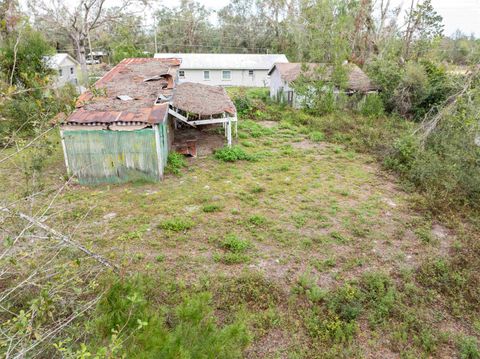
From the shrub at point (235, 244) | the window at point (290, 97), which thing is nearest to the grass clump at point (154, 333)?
the shrub at point (235, 244)

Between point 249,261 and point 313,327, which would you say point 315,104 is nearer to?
point 249,261

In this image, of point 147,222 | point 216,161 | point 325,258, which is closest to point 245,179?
point 216,161

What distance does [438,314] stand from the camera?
17.4 ft

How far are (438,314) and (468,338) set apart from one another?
1.71 feet

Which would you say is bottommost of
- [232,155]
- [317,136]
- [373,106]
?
[232,155]

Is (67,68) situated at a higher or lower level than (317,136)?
higher

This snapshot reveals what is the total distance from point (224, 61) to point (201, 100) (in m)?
16.7

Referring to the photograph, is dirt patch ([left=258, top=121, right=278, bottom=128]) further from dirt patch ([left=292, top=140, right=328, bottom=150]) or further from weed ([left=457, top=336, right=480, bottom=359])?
weed ([left=457, top=336, right=480, bottom=359])

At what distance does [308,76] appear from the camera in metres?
18.6

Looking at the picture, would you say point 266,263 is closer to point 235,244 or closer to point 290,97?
point 235,244

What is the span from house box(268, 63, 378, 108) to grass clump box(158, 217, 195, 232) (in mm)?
13469

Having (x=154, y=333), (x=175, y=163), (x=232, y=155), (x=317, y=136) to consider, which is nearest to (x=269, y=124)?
(x=317, y=136)

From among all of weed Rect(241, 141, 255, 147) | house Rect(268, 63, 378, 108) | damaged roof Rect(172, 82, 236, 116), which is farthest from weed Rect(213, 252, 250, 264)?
house Rect(268, 63, 378, 108)

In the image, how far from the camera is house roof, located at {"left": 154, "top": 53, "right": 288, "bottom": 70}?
27.9 m
